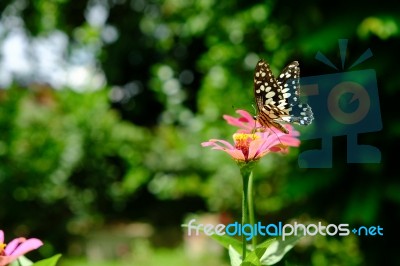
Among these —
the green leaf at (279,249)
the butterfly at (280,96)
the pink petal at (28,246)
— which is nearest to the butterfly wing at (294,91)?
the butterfly at (280,96)

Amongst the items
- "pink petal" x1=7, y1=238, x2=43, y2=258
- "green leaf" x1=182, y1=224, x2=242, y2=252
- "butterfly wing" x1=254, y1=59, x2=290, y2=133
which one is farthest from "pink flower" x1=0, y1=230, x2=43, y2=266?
"butterfly wing" x1=254, y1=59, x2=290, y2=133

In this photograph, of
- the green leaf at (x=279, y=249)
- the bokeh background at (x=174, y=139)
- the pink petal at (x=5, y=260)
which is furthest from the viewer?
the bokeh background at (x=174, y=139)

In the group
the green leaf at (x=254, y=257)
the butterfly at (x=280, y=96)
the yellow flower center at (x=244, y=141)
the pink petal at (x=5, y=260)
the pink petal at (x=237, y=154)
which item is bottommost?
the green leaf at (x=254, y=257)

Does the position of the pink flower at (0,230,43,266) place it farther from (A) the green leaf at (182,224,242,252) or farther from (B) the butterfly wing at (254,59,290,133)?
(B) the butterfly wing at (254,59,290,133)

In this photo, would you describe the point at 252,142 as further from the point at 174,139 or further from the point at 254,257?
the point at 174,139

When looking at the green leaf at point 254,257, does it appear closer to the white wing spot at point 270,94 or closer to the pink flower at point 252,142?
the pink flower at point 252,142

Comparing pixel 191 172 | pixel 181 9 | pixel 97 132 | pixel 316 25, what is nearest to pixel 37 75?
pixel 97 132
